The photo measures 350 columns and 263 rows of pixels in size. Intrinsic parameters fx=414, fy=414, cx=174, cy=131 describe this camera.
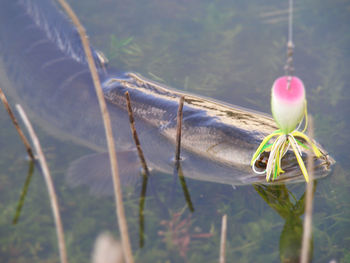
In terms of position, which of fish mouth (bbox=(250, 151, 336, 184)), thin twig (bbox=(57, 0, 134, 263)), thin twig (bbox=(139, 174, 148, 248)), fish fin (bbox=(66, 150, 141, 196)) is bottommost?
thin twig (bbox=(139, 174, 148, 248))

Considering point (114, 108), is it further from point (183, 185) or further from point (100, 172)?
point (183, 185)

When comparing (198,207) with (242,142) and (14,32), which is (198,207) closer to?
(242,142)

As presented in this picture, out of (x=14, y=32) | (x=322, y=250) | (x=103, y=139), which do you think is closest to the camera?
(x=322, y=250)

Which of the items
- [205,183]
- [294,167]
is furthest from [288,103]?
[205,183]

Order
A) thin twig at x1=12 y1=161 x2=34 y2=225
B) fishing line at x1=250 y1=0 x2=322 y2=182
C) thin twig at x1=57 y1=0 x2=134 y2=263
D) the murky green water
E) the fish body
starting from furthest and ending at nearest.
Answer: the fish body
thin twig at x1=12 y1=161 x2=34 y2=225
the murky green water
fishing line at x1=250 y1=0 x2=322 y2=182
thin twig at x1=57 y1=0 x2=134 y2=263

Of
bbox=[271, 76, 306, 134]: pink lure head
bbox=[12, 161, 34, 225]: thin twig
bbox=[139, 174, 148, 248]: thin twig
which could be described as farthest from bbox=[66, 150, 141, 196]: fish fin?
bbox=[271, 76, 306, 134]: pink lure head

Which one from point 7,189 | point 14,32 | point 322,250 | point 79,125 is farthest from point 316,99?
point 14,32

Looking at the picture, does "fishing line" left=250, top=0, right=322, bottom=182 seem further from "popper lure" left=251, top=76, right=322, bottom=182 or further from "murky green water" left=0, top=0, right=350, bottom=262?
"murky green water" left=0, top=0, right=350, bottom=262
